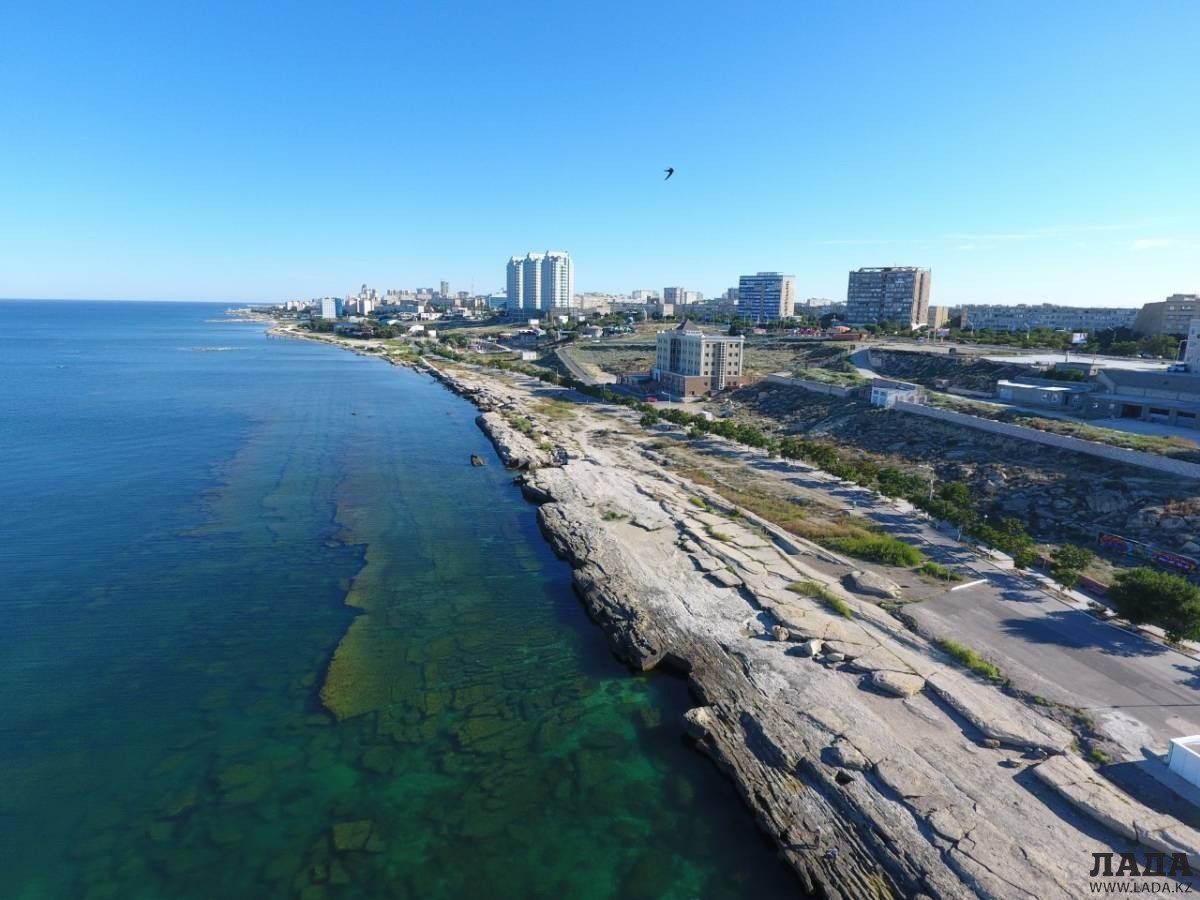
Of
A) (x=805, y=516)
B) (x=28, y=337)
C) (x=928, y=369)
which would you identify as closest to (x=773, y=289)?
(x=928, y=369)

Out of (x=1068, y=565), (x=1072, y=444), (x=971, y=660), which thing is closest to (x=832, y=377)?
(x=1072, y=444)

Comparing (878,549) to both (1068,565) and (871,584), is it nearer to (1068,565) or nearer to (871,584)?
(871,584)

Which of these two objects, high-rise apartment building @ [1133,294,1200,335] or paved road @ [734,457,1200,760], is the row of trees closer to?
high-rise apartment building @ [1133,294,1200,335]

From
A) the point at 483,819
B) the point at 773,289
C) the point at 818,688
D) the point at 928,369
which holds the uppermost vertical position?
the point at 773,289

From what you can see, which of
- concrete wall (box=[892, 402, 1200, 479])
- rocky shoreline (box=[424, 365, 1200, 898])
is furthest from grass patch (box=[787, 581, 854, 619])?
concrete wall (box=[892, 402, 1200, 479])

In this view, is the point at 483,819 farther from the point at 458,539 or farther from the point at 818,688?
the point at 458,539

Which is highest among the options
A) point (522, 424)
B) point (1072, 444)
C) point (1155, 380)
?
point (1155, 380)
